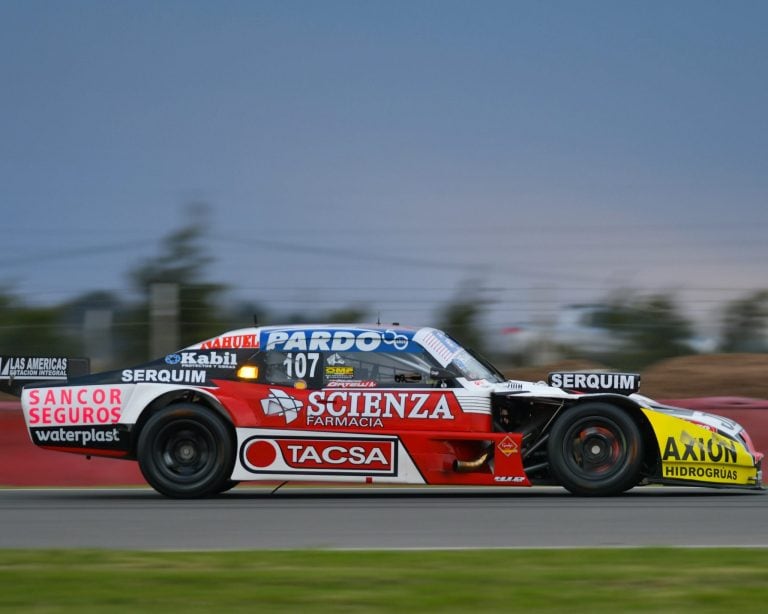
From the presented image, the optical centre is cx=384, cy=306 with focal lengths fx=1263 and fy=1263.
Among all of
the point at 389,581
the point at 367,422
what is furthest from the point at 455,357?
the point at 389,581

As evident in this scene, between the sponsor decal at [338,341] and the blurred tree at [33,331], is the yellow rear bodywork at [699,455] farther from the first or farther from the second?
the blurred tree at [33,331]

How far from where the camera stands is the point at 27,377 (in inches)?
401

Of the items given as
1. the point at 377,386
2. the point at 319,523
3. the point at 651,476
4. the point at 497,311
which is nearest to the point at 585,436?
the point at 651,476

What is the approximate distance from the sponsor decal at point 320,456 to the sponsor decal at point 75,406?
3.64ft

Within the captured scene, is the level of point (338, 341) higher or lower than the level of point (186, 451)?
higher

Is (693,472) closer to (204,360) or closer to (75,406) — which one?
(204,360)

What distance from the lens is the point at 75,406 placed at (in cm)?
984

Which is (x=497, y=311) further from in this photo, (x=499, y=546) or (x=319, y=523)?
(x=499, y=546)

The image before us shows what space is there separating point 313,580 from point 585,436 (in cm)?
431

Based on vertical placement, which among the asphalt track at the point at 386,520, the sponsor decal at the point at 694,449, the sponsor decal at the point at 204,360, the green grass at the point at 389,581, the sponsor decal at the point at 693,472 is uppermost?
the sponsor decal at the point at 204,360

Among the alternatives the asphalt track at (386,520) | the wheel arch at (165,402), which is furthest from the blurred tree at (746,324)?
the wheel arch at (165,402)

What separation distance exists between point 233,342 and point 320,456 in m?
1.19

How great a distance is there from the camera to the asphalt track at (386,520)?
23.2ft

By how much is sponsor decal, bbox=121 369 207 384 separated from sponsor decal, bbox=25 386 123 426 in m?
0.14
